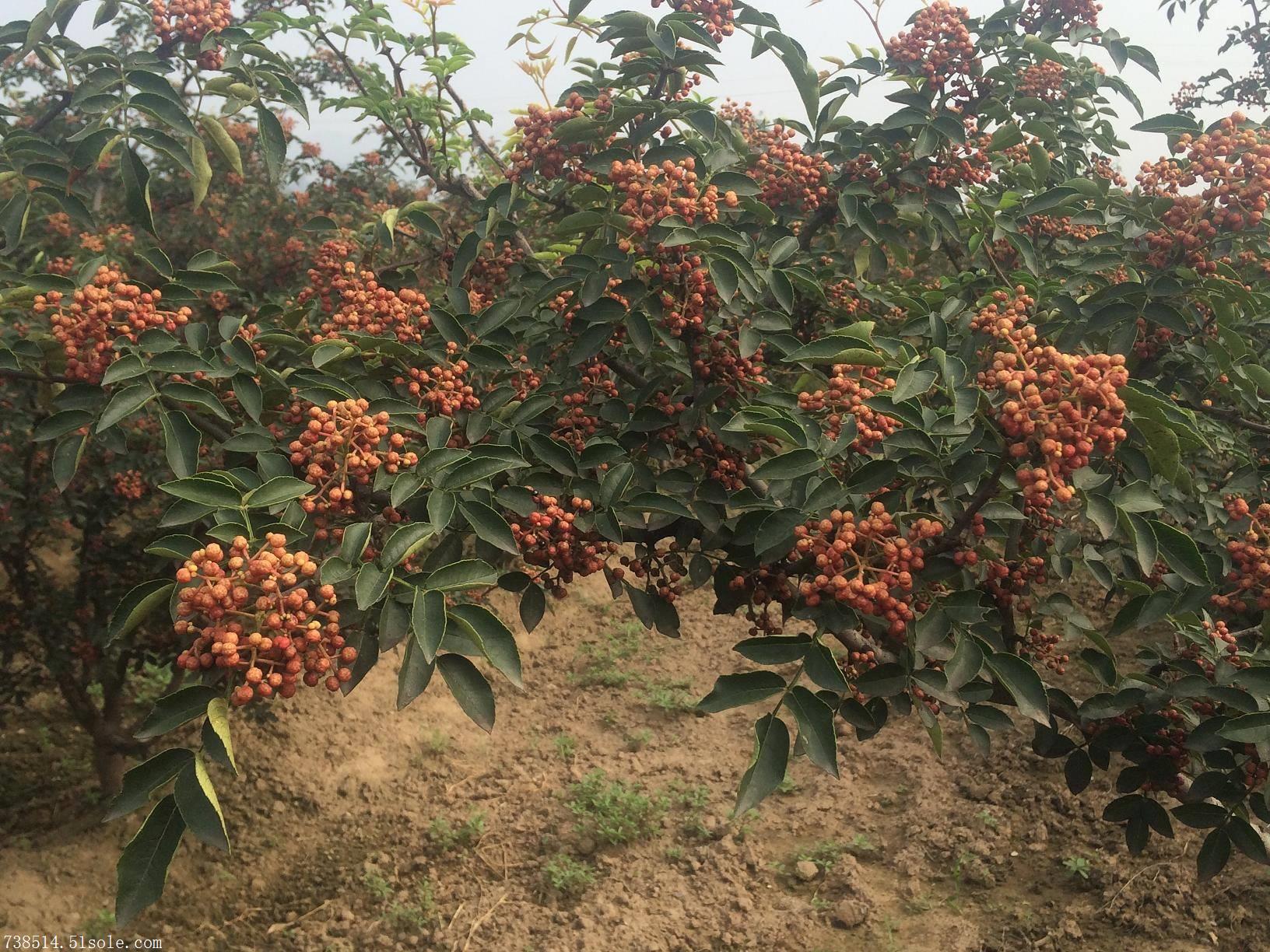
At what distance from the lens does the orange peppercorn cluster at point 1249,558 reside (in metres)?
2.15

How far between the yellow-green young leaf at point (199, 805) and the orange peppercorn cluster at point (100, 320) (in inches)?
46.3

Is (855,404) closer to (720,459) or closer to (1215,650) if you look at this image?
(720,459)

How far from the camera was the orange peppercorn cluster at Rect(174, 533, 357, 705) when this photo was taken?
4.78 feet

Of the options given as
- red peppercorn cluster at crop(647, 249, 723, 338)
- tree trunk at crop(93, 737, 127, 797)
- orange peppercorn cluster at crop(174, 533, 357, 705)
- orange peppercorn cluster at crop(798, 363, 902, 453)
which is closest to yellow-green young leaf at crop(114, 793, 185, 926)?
orange peppercorn cluster at crop(174, 533, 357, 705)

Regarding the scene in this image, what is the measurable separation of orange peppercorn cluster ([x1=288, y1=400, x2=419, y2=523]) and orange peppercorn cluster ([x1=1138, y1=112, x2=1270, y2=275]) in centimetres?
226

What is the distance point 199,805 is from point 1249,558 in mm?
2409

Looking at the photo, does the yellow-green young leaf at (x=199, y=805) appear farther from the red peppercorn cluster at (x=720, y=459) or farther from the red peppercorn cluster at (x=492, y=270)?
the red peppercorn cluster at (x=492, y=270)

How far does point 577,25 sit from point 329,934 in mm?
3753

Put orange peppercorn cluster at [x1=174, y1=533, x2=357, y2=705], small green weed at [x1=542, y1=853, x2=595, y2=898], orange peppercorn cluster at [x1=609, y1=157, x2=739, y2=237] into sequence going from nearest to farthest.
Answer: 1. orange peppercorn cluster at [x1=174, y1=533, x2=357, y2=705]
2. orange peppercorn cluster at [x1=609, y1=157, x2=739, y2=237]
3. small green weed at [x1=542, y1=853, x2=595, y2=898]

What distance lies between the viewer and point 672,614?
240 centimetres

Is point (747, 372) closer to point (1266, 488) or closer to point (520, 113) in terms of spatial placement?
point (520, 113)

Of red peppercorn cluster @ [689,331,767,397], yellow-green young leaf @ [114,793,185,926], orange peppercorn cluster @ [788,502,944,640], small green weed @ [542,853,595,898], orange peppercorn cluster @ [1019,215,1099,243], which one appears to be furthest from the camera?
small green weed @ [542,853,595,898]

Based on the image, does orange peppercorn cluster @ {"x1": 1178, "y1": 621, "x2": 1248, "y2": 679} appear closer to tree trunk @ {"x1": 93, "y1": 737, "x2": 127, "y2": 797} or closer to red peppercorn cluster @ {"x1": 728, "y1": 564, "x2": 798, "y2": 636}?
red peppercorn cluster @ {"x1": 728, "y1": 564, "x2": 798, "y2": 636}

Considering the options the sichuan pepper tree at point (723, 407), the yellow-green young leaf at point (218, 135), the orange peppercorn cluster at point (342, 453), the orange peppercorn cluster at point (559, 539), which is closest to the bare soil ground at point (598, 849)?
the sichuan pepper tree at point (723, 407)
